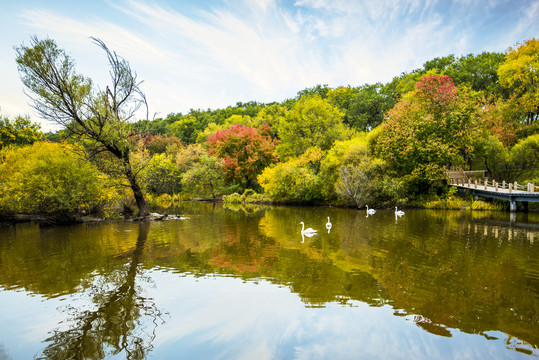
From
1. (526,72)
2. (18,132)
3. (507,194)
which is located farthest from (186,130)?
(507,194)

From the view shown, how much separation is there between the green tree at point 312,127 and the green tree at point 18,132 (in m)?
29.3

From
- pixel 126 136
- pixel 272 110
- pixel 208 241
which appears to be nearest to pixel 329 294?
pixel 208 241

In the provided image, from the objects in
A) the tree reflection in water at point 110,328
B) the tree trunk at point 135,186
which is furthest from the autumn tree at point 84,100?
the tree reflection in water at point 110,328

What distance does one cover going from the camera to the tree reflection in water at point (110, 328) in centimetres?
491

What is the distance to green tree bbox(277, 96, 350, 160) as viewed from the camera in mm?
37375

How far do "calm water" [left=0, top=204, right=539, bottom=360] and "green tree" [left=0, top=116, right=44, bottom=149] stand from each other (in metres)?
25.5

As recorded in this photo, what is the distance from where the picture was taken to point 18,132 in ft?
105

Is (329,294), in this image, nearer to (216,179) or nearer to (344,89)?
(216,179)

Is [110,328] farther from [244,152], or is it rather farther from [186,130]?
[186,130]

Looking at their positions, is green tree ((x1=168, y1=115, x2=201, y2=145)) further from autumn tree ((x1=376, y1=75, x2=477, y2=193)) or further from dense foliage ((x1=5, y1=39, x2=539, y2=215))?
autumn tree ((x1=376, y1=75, x2=477, y2=193))

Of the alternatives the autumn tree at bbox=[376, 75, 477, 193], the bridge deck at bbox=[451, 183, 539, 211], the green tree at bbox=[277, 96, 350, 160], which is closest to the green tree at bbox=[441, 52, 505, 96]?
the autumn tree at bbox=[376, 75, 477, 193]

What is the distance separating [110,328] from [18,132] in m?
36.6

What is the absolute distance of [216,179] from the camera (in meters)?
43.5

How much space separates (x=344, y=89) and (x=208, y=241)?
50.4 m
